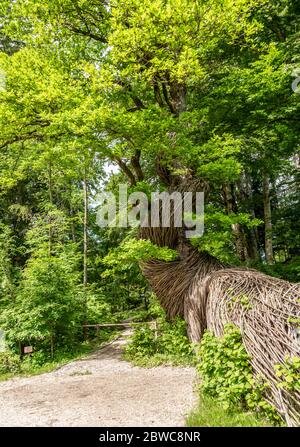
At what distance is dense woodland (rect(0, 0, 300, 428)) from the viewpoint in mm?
6055

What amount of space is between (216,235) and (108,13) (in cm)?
622

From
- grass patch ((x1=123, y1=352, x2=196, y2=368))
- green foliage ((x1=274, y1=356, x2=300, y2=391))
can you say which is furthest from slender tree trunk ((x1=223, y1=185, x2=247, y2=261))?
green foliage ((x1=274, y1=356, x2=300, y2=391))

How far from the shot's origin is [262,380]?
347 cm

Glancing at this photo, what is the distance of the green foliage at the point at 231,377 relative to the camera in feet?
11.2

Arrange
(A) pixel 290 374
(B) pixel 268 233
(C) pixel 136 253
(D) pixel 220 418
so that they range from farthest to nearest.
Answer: (B) pixel 268 233, (C) pixel 136 253, (D) pixel 220 418, (A) pixel 290 374

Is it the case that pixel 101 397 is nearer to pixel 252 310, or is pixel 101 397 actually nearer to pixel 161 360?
pixel 161 360

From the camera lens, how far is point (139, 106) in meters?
8.48

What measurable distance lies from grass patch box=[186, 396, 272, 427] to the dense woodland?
330 cm

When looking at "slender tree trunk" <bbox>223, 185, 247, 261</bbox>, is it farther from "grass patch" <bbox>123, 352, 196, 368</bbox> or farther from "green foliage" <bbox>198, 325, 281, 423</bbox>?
"green foliage" <bbox>198, 325, 281, 423</bbox>

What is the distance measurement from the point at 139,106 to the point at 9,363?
7.75 m

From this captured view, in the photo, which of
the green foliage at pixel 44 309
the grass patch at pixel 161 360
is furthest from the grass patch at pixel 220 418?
the green foliage at pixel 44 309

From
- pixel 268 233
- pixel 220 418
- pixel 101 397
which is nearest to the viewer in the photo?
pixel 220 418
